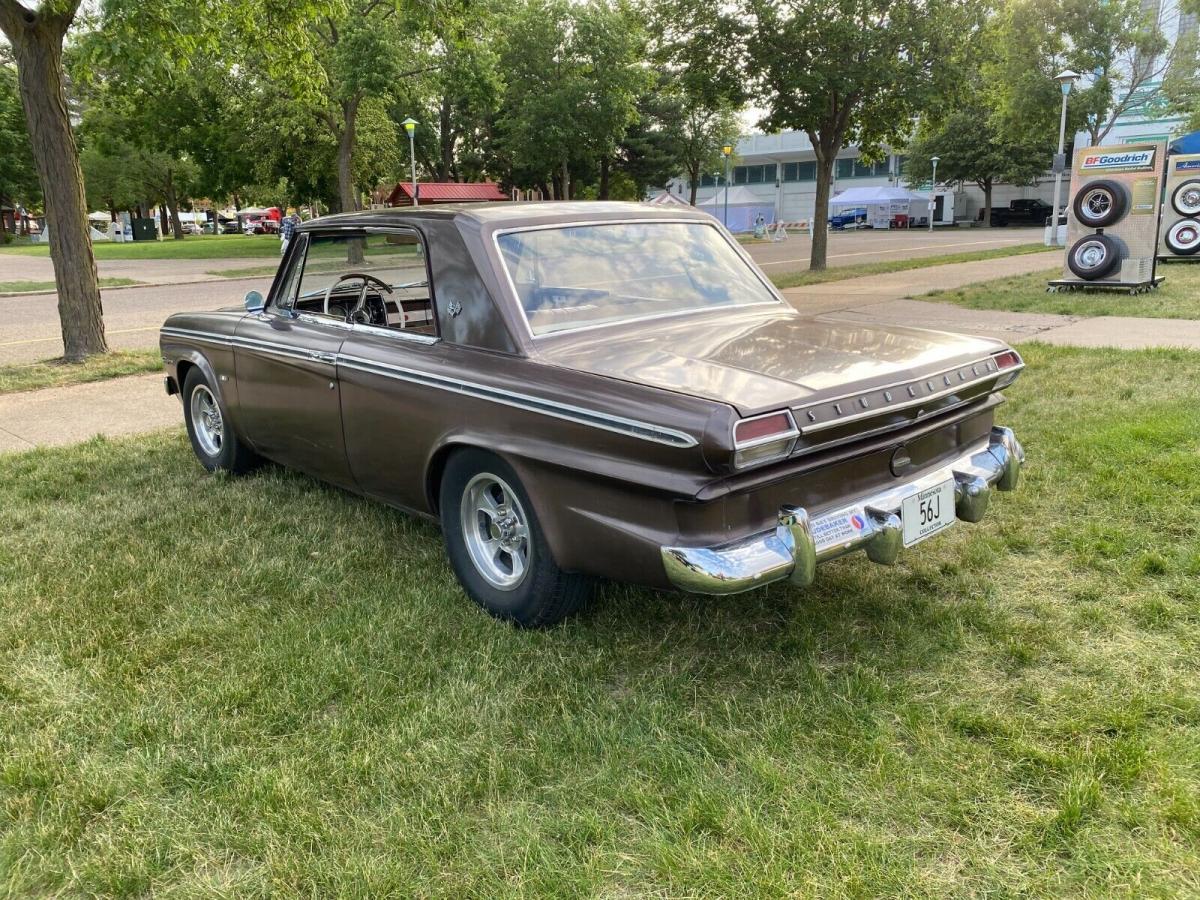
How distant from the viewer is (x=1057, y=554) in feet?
12.8

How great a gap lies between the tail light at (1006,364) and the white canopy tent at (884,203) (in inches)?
2055

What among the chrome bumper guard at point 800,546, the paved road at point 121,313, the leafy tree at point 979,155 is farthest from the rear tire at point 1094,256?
the leafy tree at point 979,155

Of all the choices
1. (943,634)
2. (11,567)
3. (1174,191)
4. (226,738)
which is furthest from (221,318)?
(1174,191)

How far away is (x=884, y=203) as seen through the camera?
5228cm

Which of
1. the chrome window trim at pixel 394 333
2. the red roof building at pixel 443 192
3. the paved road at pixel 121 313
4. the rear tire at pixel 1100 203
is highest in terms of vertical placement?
the red roof building at pixel 443 192

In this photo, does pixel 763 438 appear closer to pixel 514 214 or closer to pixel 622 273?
pixel 622 273

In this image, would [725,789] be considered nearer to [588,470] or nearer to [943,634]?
[588,470]

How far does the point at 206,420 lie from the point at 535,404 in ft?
10.7

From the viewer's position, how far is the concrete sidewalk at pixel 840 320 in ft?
22.5

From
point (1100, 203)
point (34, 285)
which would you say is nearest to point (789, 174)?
point (34, 285)

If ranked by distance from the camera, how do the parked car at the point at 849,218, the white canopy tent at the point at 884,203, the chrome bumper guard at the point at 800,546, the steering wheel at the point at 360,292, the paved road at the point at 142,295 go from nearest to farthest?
1. the chrome bumper guard at the point at 800,546
2. the steering wheel at the point at 360,292
3. the paved road at the point at 142,295
4. the white canopy tent at the point at 884,203
5. the parked car at the point at 849,218

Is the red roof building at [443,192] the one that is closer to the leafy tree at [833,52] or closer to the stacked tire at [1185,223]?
the leafy tree at [833,52]

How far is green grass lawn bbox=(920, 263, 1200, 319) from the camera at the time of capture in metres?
10.8

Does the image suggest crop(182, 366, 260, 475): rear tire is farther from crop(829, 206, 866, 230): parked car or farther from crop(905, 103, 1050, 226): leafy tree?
crop(829, 206, 866, 230): parked car
